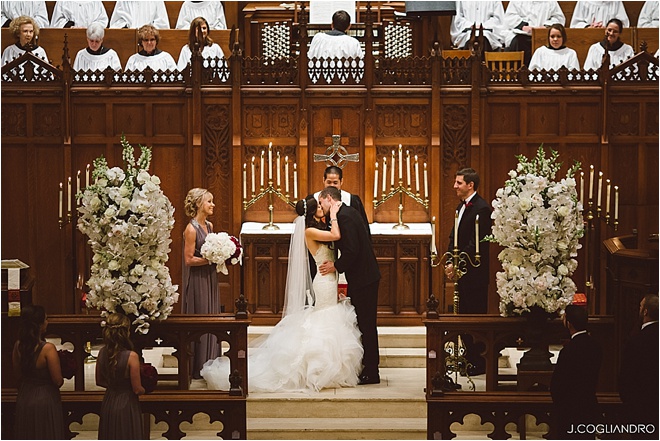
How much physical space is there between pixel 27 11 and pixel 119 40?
1811 millimetres

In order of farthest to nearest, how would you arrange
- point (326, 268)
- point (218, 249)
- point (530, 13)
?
point (530, 13) < point (326, 268) < point (218, 249)

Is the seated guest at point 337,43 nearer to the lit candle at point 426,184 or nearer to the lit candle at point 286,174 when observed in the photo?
the lit candle at point 286,174

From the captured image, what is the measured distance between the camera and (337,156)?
12.6 meters

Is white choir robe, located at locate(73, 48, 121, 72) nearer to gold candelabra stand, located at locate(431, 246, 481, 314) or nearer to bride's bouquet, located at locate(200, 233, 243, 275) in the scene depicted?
bride's bouquet, located at locate(200, 233, 243, 275)

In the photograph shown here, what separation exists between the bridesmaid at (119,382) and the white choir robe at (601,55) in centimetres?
813

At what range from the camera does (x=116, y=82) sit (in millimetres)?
12648

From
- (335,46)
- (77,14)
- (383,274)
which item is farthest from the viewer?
(77,14)

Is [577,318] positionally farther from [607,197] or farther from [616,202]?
[607,197]

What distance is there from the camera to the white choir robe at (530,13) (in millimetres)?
15891

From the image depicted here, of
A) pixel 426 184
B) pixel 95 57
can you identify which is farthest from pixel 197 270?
pixel 95 57

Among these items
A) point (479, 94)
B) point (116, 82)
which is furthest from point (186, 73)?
point (479, 94)

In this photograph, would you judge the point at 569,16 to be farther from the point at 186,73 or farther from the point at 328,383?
the point at 328,383

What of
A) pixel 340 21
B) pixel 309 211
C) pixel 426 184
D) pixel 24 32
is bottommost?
pixel 309 211

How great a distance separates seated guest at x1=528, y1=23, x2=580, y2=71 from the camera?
46.3 ft
